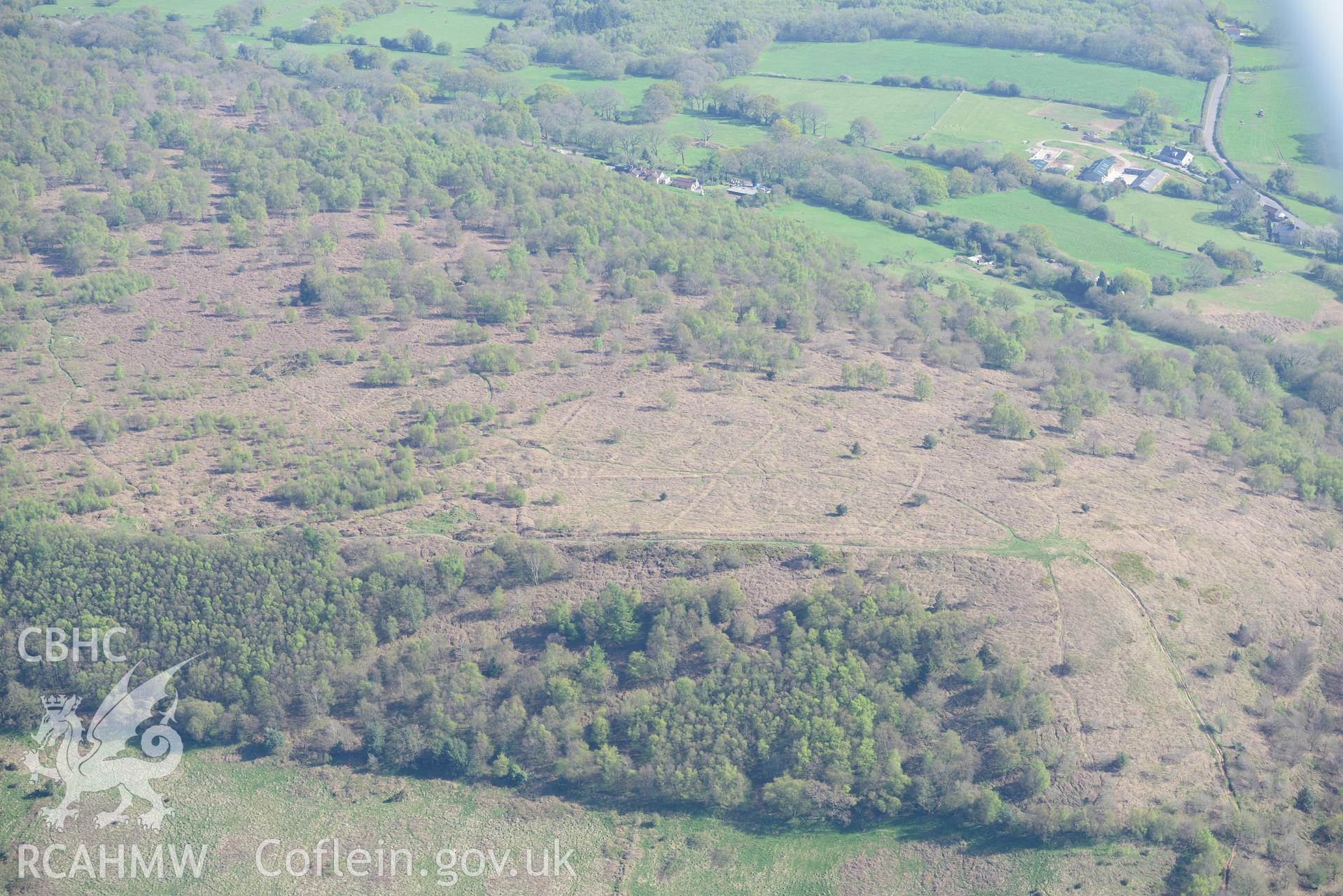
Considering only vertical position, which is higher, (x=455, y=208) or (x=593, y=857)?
(x=455, y=208)

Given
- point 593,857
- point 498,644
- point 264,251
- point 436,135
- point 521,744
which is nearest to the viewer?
point 593,857

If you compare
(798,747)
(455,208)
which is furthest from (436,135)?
(798,747)

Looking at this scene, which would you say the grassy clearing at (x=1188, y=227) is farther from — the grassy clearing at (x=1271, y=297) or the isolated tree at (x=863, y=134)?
the isolated tree at (x=863, y=134)

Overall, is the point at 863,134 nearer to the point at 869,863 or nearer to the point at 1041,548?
the point at 1041,548

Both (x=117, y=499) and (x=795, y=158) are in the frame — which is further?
(x=795, y=158)

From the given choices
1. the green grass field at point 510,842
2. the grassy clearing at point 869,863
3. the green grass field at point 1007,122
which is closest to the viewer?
the grassy clearing at point 869,863

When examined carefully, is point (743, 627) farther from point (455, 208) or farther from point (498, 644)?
point (455, 208)

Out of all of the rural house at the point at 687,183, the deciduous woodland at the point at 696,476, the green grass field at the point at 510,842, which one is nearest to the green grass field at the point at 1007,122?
the deciduous woodland at the point at 696,476
